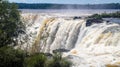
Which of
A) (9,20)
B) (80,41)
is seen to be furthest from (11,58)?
(80,41)

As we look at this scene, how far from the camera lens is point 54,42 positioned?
30.5m

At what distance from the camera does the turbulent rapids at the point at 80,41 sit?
20569 mm

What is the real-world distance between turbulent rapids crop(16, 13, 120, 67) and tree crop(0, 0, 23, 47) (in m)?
0.63

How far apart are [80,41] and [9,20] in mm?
7259

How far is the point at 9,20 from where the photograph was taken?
2255 cm

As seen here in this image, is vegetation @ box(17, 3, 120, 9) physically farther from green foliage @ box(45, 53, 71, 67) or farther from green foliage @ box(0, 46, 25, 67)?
green foliage @ box(0, 46, 25, 67)

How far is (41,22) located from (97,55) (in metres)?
17.1

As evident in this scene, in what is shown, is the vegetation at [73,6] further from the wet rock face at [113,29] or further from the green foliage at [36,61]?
the green foliage at [36,61]

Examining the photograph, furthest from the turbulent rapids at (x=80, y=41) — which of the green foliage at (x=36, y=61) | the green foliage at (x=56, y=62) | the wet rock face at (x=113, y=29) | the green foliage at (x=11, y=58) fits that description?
the green foliage at (x=36, y=61)

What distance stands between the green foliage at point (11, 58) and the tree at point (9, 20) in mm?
3816

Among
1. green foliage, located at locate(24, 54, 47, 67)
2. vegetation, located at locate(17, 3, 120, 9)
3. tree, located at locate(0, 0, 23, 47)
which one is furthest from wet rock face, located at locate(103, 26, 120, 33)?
vegetation, located at locate(17, 3, 120, 9)

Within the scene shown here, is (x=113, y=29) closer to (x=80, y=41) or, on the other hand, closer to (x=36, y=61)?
(x=80, y=41)

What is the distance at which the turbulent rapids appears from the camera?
20.6 metres

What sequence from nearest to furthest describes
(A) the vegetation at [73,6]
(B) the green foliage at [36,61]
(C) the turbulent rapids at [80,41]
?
(B) the green foliage at [36,61]
(C) the turbulent rapids at [80,41]
(A) the vegetation at [73,6]
